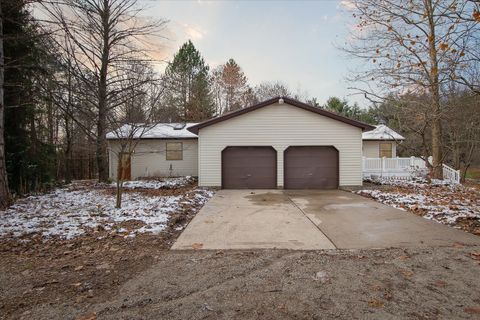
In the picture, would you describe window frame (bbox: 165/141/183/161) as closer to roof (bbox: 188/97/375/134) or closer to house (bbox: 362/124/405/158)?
roof (bbox: 188/97/375/134)

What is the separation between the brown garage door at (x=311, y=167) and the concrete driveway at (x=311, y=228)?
178 inches

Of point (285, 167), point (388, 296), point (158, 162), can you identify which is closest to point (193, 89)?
point (158, 162)

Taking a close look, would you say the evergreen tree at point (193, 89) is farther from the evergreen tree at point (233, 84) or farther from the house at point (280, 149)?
the house at point (280, 149)

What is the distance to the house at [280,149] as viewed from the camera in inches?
529

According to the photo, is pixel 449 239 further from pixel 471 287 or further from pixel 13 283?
pixel 13 283

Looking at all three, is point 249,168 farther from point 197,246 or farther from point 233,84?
point 233,84

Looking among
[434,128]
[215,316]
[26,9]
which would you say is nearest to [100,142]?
[26,9]

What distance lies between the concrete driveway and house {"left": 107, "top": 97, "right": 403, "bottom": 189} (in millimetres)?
4550

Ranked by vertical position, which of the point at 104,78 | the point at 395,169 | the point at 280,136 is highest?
the point at 104,78

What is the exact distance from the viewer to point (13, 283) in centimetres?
362

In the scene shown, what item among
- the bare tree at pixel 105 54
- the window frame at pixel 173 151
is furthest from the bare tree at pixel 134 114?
the window frame at pixel 173 151

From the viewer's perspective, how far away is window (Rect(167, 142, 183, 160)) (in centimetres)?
1834

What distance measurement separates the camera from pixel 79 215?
22.5 feet

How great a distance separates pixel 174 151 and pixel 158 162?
117 centimetres
